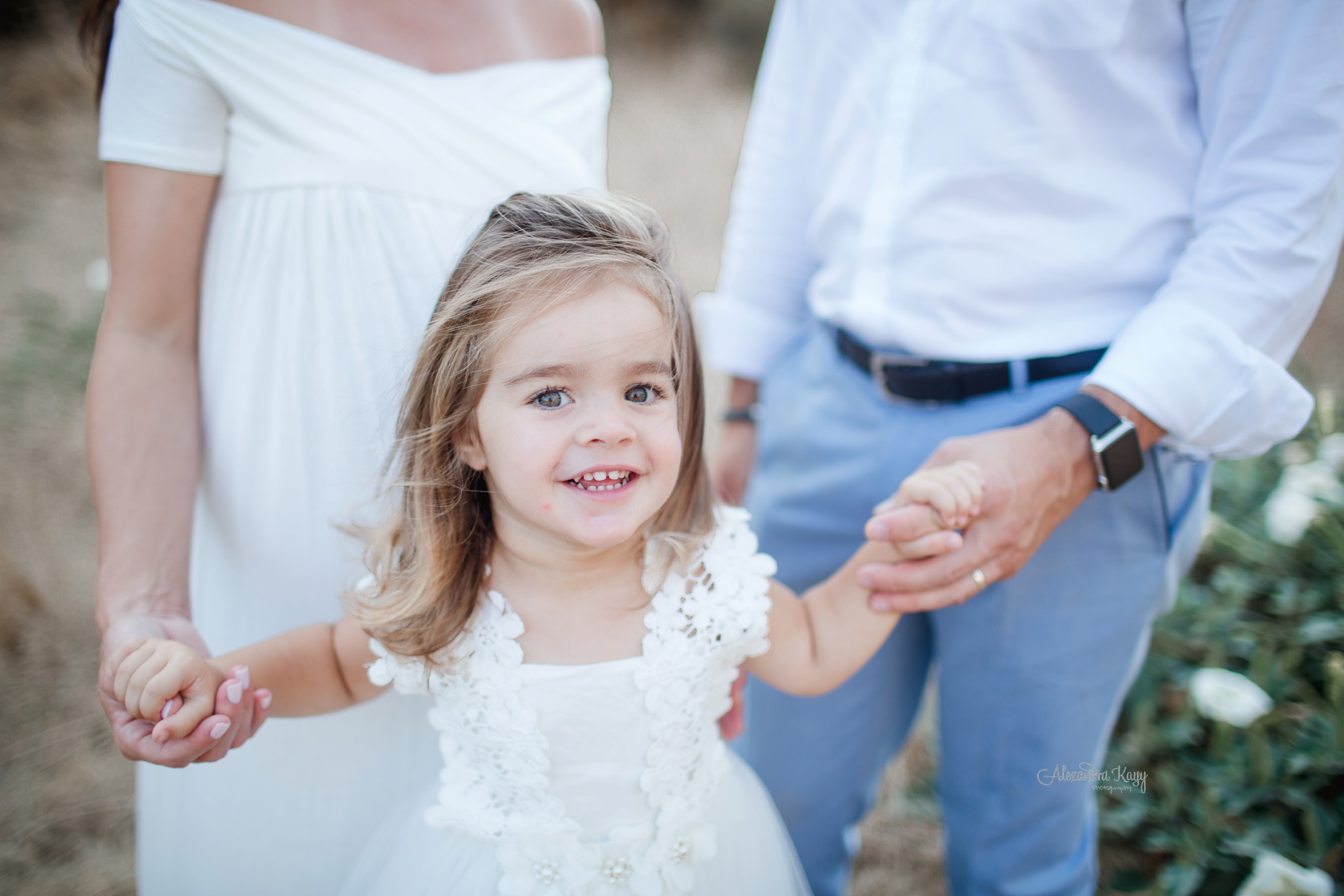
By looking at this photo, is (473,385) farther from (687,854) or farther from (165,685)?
(687,854)

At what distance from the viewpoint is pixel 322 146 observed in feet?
4.55

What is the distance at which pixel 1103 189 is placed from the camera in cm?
147

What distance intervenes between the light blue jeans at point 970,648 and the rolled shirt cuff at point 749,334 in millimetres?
155

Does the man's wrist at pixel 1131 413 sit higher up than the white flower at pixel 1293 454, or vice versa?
the man's wrist at pixel 1131 413

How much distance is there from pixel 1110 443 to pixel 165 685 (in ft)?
5.03

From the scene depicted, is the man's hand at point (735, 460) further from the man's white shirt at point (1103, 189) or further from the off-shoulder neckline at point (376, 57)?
the off-shoulder neckline at point (376, 57)

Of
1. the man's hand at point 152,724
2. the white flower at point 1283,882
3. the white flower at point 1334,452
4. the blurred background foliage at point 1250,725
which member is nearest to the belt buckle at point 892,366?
the man's hand at point 152,724

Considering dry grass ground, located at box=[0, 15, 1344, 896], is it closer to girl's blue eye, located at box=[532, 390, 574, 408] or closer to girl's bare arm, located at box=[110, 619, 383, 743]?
girl's bare arm, located at box=[110, 619, 383, 743]

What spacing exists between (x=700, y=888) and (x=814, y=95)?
5.65 feet

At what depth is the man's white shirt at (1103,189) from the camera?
1.33m

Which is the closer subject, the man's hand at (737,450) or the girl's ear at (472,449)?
the girl's ear at (472,449)

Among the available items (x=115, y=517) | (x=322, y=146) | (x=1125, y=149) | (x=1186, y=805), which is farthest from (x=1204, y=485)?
(x=115, y=517)

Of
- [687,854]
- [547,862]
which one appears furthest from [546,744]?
[687,854]

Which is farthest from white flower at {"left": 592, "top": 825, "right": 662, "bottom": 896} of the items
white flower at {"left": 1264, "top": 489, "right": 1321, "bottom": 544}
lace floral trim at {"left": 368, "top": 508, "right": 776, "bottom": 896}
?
white flower at {"left": 1264, "top": 489, "right": 1321, "bottom": 544}
